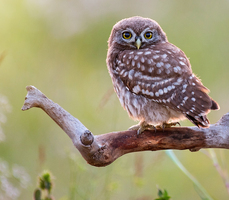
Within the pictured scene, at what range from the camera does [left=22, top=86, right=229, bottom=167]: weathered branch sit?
1849mm

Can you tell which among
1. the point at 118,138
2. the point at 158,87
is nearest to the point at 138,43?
the point at 158,87

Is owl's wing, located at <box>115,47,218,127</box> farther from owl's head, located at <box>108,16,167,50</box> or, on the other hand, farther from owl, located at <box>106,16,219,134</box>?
owl's head, located at <box>108,16,167,50</box>

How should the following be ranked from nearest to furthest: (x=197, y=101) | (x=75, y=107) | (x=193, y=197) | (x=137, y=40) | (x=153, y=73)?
(x=197, y=101)
(x=153, y=73)
(x=137, y=40)
(x=75, y=107)
(x=193, y=197)

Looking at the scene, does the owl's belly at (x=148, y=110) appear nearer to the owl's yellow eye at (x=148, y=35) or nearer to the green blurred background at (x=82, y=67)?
the owl's yellow eye at (x=148, y=35)

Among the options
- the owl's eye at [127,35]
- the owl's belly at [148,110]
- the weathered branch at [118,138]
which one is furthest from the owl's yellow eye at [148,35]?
the weathered branch at [118,138]

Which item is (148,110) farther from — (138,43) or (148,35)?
(148,35)

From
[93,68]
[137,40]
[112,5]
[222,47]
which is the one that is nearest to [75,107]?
[93,68]

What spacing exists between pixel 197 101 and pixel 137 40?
0.76m

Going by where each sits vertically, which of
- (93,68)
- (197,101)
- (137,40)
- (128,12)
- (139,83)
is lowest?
(197,101)

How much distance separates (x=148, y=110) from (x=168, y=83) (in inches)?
9.6

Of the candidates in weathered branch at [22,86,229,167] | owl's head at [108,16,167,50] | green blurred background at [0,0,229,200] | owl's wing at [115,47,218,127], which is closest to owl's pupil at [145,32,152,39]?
owl's head at [108,16,167,50]

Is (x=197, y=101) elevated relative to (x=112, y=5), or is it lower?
lower

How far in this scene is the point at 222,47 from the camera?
464cm

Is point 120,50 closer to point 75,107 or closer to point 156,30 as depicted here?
point 156,30
